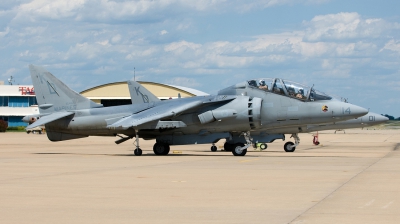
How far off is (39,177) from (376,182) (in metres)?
7.64

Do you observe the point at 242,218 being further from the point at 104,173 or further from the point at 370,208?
the point at 104,173

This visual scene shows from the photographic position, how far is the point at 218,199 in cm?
1122

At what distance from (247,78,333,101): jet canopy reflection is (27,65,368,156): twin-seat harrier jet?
9cm

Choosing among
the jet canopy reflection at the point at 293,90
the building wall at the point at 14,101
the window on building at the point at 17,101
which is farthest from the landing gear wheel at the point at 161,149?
the window on building at the point at 17,101

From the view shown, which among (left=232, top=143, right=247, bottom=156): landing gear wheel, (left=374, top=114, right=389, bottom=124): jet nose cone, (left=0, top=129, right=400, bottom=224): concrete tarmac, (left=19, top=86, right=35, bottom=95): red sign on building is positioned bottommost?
(left=0, top=129, right=400, bottom=224): concrete tarmac

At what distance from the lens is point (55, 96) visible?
88.4ft

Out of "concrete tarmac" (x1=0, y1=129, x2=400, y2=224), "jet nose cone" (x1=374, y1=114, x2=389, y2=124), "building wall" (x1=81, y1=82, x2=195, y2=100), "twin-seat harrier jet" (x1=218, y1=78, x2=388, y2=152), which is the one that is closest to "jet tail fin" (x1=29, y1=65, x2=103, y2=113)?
"twin-seat harrier jet" (x1=218, y1=78, x2=388, y2=152)

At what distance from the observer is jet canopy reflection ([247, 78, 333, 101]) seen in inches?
957

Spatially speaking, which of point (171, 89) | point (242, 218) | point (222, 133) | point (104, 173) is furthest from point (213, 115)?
point (171, 89)

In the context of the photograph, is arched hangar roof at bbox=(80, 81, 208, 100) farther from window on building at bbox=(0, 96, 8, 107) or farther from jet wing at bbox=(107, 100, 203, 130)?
jet wing at bbox=(107, 100, 203, 130)

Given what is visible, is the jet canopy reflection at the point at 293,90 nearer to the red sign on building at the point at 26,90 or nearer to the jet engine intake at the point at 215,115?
the jet engine intake at the point at 215,115

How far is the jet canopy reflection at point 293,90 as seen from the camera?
2431 cm

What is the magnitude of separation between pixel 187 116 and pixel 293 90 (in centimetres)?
411

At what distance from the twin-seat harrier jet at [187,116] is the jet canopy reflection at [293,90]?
9 centimetres
